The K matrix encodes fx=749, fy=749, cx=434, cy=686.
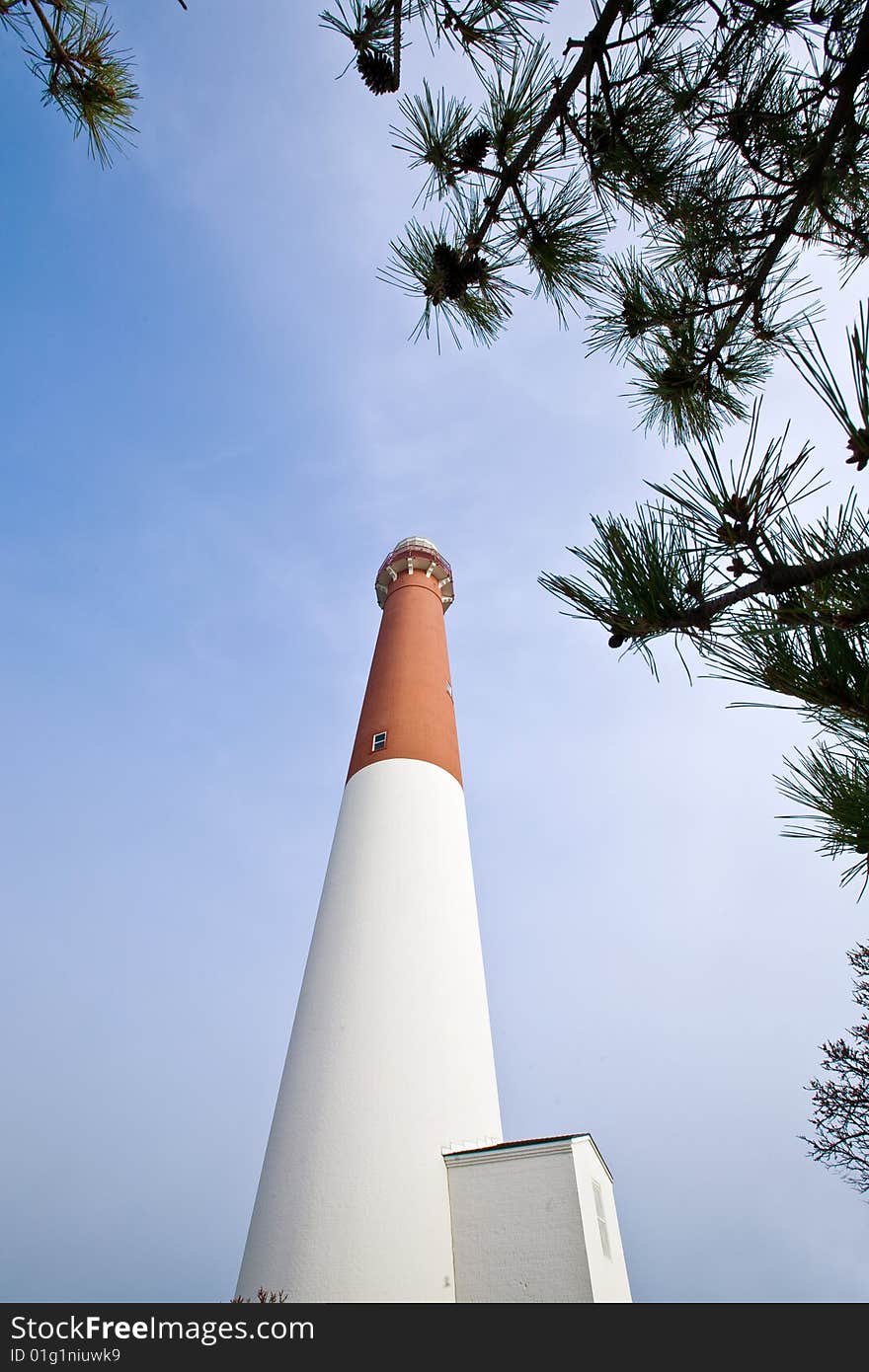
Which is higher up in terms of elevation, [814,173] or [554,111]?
[554,111]

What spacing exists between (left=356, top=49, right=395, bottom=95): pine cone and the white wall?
24.7ft

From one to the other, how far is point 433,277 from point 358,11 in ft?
3.04

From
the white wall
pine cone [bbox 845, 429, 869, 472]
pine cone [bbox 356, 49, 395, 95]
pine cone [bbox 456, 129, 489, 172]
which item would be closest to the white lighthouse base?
the white wall

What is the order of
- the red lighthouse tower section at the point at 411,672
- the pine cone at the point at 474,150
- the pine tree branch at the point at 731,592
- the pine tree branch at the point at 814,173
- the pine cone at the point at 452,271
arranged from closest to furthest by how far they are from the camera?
the pine tree branch at the point at 731,592
the pine tree branch at the point at 814,173
the pine cone at the point at 474,150
the pine cone at the point at 452,271
the red lighthouse tower section at the point at 411,672

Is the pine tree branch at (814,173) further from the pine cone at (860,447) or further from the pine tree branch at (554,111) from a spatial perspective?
the pine cone at (860,447)

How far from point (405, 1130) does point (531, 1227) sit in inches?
54.2

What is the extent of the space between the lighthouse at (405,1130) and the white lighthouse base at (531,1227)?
0.04 ft

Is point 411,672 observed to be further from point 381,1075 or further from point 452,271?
point 452,271

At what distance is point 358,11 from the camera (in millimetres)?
2746

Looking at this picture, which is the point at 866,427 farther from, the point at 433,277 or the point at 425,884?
the point at 425,884

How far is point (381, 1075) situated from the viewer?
7.40 m

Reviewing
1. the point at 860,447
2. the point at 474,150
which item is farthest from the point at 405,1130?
the point at 474,150

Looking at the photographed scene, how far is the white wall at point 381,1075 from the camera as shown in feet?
21.7

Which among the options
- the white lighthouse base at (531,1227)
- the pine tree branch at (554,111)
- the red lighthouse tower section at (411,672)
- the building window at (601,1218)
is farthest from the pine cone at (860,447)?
the red lighthouse tower section at (411,672)
